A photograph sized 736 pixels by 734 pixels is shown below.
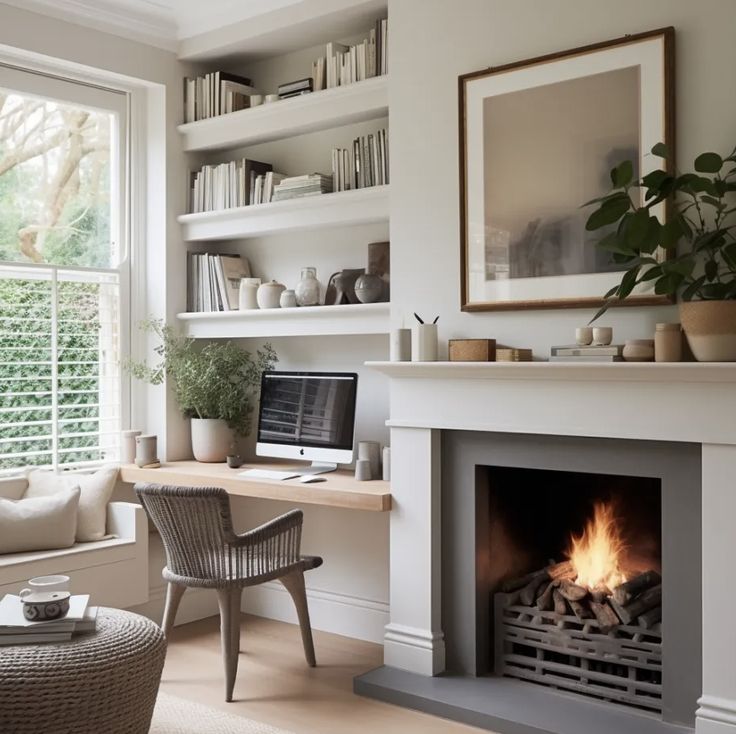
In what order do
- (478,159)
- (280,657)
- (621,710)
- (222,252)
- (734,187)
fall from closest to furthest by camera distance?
(734,187) → (621,710) → (478,159) → (280,657) → (222,252)

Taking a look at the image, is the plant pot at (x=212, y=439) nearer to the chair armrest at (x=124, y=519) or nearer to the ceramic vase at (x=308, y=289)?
the chair armrest at (x=124, y=519)

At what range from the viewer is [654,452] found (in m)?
3.02

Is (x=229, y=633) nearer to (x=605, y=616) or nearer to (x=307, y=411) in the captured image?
(x=307, y=411)

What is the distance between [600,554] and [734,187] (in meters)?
1.50

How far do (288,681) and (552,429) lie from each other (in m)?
1.50

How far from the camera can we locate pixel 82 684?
2520mm

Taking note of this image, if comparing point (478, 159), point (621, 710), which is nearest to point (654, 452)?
point (621, 710)

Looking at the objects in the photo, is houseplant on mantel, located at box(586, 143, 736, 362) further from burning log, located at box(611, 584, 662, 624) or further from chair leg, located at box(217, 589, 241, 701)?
chair leg, located at box(217, 589, 241, 701)

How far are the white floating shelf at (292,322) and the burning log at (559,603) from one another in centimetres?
126

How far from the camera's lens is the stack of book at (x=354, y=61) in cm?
386

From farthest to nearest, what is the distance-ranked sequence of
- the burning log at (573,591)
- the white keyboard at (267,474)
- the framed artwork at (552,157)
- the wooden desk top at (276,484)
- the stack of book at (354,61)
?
the white keyboard at (267,474)
the stack of book at (354,61)
the wooden desk top at (276,484)
the burning log at (573,591)
the framed artwork at (552,157)

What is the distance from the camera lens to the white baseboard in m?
4.20

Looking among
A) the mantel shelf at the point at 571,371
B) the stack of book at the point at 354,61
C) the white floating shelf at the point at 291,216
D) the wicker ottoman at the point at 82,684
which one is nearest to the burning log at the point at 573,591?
the mantel shelf at the point at 571,371

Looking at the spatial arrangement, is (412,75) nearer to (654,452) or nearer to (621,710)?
(654,452)
